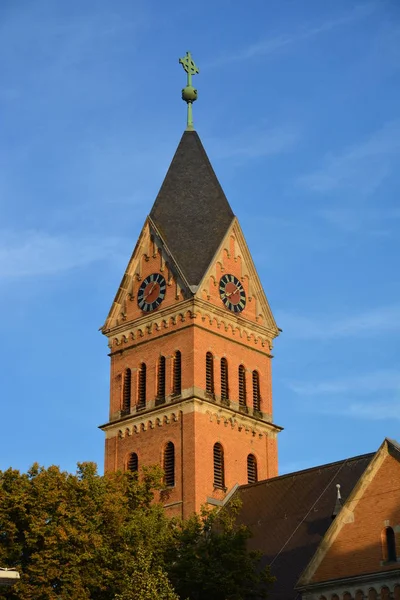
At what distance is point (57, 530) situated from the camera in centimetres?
4469

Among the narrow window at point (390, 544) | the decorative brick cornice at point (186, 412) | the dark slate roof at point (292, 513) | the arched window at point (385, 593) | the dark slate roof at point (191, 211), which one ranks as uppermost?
the dark slate roof at point (191, 211)

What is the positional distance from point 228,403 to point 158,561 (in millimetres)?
A: 18317

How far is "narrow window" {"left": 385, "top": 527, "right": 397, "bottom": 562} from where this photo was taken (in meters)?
39.1

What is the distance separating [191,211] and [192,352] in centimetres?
899

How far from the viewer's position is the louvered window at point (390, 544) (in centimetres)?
3906

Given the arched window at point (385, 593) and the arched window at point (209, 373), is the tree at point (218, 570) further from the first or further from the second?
the arched window at point (209, 373)

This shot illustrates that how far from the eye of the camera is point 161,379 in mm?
62625

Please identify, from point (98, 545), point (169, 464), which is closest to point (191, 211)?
point (169, 464)

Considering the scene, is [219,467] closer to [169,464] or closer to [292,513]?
[169,464]

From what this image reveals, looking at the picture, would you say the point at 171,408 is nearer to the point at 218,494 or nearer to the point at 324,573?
the point at 218,494

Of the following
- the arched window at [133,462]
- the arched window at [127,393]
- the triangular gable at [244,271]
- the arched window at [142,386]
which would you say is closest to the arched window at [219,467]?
the arched window at [133,462]

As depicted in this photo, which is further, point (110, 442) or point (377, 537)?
point (110, 442)

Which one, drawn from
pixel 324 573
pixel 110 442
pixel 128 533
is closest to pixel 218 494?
pixel 110 442

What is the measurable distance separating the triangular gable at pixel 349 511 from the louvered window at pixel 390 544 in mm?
1469
